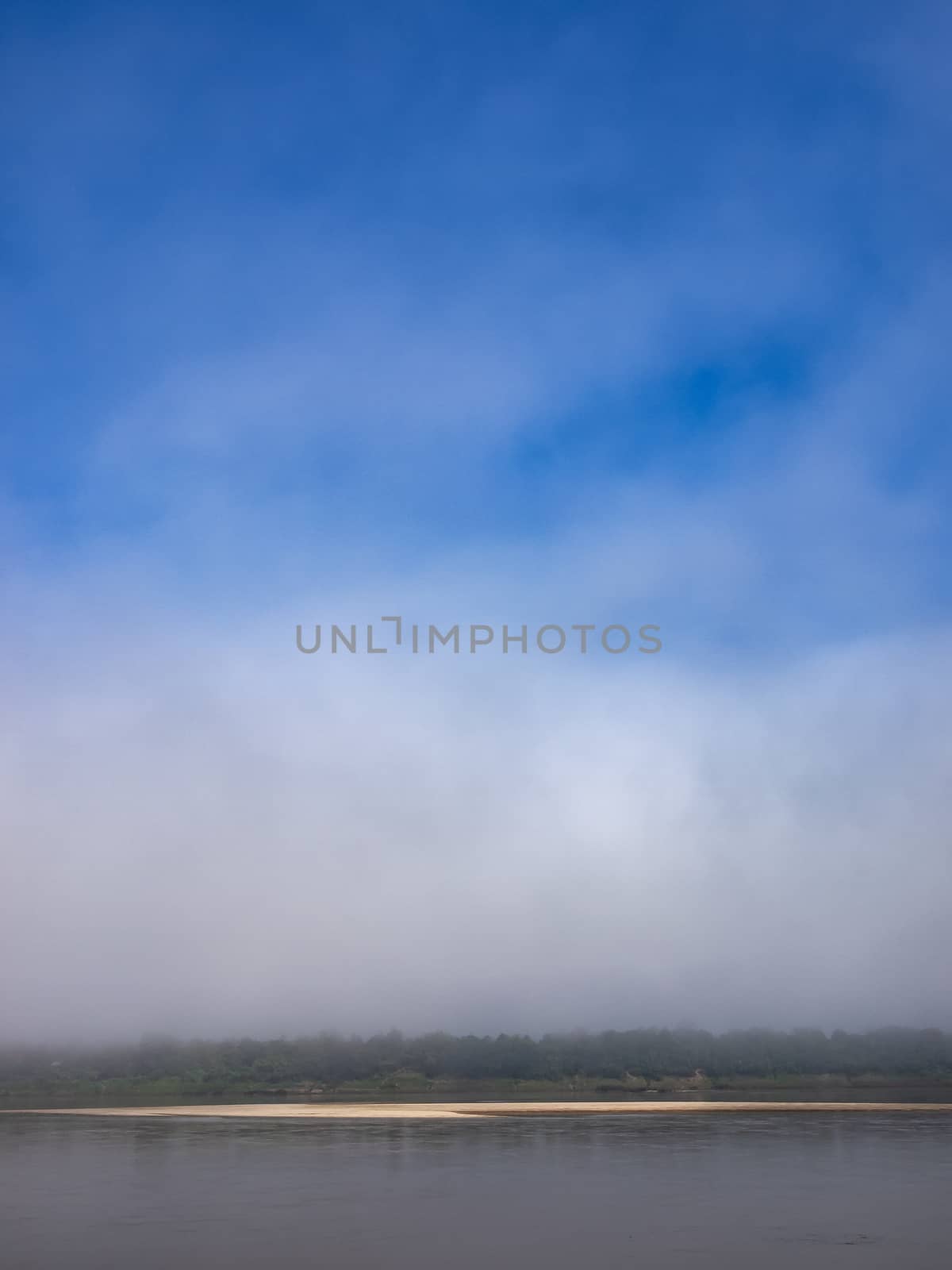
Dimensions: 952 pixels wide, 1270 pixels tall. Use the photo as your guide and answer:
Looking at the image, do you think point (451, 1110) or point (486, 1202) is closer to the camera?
point (486, 1202)

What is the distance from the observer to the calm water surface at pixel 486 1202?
37.2m

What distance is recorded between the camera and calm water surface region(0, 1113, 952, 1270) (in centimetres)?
3722

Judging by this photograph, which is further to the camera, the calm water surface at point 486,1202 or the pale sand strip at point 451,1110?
the pale sand strip at point 451,1110

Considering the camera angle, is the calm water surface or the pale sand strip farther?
the pale sand strip

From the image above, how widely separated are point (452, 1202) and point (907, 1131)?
A: 52.6 meters

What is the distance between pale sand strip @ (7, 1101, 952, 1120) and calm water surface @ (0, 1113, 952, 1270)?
38.9m

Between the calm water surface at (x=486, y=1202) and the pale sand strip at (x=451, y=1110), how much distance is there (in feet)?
128

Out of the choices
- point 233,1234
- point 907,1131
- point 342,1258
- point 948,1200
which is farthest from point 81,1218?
point 907,1131

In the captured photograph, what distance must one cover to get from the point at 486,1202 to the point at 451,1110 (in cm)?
9209

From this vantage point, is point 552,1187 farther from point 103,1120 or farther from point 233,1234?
point 103,1120

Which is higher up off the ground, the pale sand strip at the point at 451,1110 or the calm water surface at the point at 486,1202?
the calm water surface at the point at 486,1202

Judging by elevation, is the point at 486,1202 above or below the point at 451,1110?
above

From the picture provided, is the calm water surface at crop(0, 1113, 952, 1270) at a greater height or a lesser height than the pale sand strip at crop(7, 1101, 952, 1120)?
greater

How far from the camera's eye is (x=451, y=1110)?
134 m
